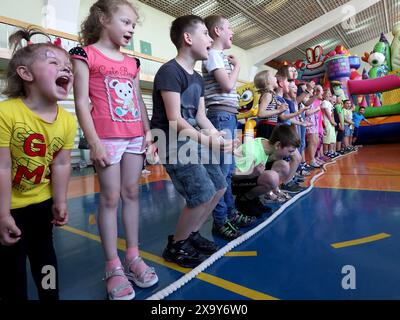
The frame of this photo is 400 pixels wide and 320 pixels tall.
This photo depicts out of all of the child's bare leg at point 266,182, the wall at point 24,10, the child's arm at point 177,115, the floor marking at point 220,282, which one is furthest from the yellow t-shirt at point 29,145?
the wall at point 24,10

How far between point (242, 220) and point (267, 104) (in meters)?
0.99

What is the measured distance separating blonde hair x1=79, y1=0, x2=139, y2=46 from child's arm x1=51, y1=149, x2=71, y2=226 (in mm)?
476

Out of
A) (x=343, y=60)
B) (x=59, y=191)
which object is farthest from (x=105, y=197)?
(x=343, y=60)

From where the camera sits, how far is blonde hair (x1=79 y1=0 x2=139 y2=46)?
0.97 m

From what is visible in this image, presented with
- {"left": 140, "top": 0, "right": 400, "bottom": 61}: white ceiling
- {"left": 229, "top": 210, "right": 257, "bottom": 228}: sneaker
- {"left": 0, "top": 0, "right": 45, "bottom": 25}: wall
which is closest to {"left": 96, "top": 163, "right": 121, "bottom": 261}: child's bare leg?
{"left": 229, "top": 210, "right": 257, "bottom": 228}: sneaker

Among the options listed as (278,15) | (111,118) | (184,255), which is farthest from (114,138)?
(278,15)

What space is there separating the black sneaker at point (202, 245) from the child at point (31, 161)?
1.94 feet

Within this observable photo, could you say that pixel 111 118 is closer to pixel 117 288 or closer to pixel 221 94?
pixel 117 288

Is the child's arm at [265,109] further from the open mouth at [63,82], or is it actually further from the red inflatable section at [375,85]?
the red inflatable section at [375,85]

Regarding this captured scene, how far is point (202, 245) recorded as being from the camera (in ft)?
4.09

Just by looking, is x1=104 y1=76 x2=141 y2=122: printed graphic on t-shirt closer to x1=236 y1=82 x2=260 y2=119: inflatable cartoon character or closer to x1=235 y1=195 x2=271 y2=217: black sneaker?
x1=235 y1=195 x2=271 y2=217: black sneaker
